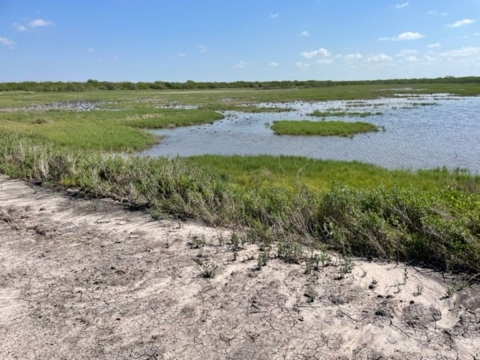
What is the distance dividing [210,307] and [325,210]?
325 centimetres

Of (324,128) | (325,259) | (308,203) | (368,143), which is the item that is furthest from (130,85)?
(325,259)

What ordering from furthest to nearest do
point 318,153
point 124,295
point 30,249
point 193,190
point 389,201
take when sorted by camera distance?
point 318,153 < point 193,190 < point 389,201 < point 30,249 < point 124,295

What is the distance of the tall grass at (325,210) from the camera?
5523 millimetres

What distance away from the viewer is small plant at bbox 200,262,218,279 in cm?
518

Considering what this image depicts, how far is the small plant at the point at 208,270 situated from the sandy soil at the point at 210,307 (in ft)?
0.24

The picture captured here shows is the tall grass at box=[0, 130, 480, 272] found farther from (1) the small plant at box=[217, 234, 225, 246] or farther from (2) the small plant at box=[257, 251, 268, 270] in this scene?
(2) the small plant at box=[257, 251, 268, 270]

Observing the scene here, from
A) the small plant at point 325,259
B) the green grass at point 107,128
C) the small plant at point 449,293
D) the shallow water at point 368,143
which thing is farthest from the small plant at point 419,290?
the green grass at point 107,128

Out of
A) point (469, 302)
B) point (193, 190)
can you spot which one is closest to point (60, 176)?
point (193, 190)

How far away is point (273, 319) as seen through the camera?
4.18m

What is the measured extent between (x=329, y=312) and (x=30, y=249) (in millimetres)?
4739

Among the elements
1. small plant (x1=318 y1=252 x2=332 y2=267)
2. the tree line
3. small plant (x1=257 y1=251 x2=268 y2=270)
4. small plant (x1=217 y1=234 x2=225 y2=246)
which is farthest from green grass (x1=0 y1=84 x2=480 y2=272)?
the tree line

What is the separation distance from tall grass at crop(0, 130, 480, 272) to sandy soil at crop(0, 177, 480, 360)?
0.46m

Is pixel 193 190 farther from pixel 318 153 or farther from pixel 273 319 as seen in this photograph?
pixel 318 153

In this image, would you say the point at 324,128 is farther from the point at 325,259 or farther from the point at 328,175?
the point at 325,259
